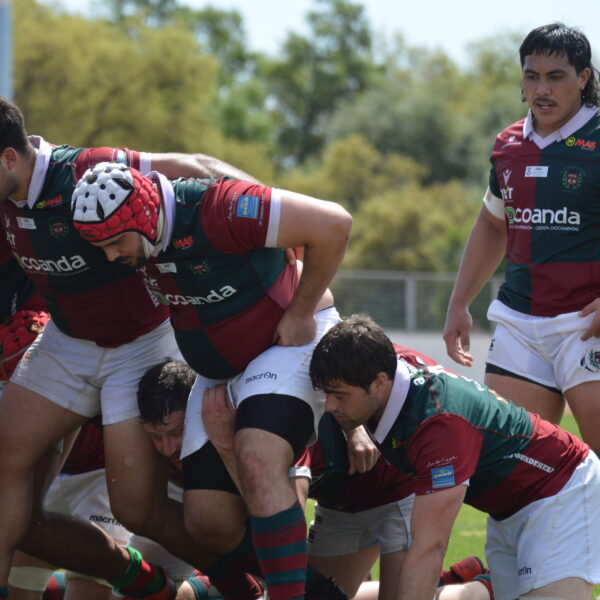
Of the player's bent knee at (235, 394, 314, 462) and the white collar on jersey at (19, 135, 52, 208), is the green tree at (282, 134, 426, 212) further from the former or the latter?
the player's bent knee at (235, 394, 314, 462)

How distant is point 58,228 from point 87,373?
2.25 ft

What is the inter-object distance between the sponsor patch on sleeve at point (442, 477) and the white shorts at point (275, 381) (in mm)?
639

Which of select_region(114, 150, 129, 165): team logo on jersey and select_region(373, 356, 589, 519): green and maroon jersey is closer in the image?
select_region(373, 356, 589, 519): green and maroon jersey

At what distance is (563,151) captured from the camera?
4.68 metres

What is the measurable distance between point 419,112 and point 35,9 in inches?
656

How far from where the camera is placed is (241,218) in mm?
3951

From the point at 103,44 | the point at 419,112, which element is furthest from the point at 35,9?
the point at 419,112

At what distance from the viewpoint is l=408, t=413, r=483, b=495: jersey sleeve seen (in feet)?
12.2

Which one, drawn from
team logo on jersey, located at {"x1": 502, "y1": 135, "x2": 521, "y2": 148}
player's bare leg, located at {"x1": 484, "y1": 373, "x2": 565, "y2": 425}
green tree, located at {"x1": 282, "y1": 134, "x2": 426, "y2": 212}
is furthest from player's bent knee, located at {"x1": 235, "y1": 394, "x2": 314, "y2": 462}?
green tree, located at {"x1": 282, "y1": 134, "x2": 426, "y2": 212}

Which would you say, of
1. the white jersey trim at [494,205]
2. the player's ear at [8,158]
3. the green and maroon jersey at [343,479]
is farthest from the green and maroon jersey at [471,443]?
the player's ear at [8,158]

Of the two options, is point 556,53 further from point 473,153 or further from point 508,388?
point 473,153

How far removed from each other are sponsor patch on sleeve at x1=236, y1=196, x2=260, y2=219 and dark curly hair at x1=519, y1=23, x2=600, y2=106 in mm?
1521

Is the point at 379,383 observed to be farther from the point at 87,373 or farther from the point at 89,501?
the point at 89,501

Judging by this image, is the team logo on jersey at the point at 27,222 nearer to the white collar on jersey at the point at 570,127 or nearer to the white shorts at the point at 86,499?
the white shorts at the point at 86,499
